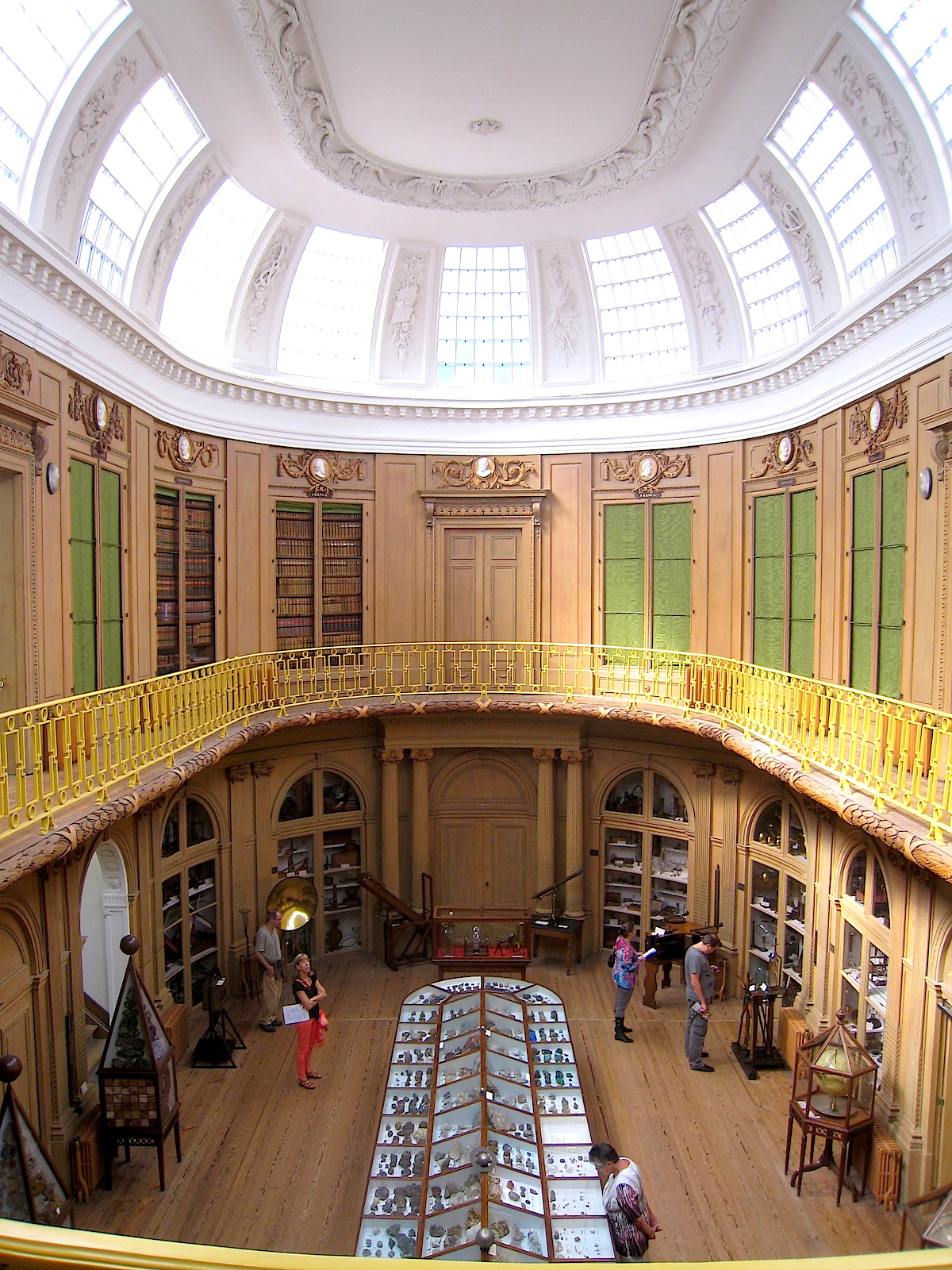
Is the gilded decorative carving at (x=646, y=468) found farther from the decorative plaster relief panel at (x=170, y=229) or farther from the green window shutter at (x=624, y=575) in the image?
the decorative plaster relief panel at (x=170, y=229)

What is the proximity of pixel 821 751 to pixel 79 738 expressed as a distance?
6818 millimetres

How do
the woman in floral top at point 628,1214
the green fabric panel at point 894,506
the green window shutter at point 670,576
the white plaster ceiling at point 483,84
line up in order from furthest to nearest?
the green window shutter at point 670,576, the green fabric panel at point 894,506, the white plaster ceiling at point 483,84, the woman in floral top at point 628,1214

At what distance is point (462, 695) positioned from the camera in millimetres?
13086

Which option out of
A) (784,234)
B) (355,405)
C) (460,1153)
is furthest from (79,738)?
(784,234)

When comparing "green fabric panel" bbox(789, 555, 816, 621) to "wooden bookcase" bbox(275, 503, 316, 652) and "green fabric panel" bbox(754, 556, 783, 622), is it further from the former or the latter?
"wooden bookcase" bbox(275, 503, 316, 652)

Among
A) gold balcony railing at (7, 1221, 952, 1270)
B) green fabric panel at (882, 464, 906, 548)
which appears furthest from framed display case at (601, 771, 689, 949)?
gold balcony railing at (7, 1221, 952, 1270)

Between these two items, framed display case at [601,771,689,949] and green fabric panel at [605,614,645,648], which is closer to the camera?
framed display case at [601,771,689,949]

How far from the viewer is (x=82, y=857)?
802 cm

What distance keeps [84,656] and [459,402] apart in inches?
296

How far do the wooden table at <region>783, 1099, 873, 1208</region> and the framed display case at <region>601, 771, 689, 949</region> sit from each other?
4735 mm

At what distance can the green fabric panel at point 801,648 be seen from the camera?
428 inches

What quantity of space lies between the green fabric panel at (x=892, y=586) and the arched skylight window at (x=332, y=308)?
8786 millimetres

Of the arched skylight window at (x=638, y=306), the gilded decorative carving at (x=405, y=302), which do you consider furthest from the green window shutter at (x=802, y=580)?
the gilded decorative carving at (x=405, y=302)

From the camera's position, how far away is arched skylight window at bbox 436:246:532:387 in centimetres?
1333
